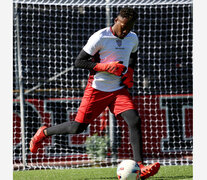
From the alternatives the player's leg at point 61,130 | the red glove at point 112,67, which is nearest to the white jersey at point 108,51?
the red glove at point 112,67

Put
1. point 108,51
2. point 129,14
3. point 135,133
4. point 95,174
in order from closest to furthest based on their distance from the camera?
point 129,14 → point 135,133 → point 108,51 → point 95,174

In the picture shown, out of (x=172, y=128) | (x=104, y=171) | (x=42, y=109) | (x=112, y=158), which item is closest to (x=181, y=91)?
(x=172, y=128)

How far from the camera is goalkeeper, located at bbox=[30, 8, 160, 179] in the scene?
4.03 meters

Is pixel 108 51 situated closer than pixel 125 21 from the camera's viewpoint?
No

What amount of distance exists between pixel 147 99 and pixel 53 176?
3209 mm

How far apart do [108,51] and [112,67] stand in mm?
236

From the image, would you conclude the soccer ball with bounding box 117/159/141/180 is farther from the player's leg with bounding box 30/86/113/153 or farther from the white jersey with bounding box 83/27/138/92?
the white jersey with bounding box 83/27/138/92

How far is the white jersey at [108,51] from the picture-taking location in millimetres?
4113

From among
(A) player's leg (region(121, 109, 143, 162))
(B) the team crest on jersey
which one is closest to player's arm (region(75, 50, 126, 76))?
(B) the team crest on jersey

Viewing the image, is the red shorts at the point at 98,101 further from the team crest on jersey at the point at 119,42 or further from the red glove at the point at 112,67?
the team crest on jersey at the point at 119,42

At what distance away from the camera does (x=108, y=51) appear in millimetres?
4148

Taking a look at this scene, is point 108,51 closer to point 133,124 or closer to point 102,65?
point 102,65

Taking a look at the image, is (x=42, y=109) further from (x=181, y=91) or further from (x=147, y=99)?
(x=181, y=91)

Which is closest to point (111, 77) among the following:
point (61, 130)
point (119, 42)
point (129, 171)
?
point (119, 42)
